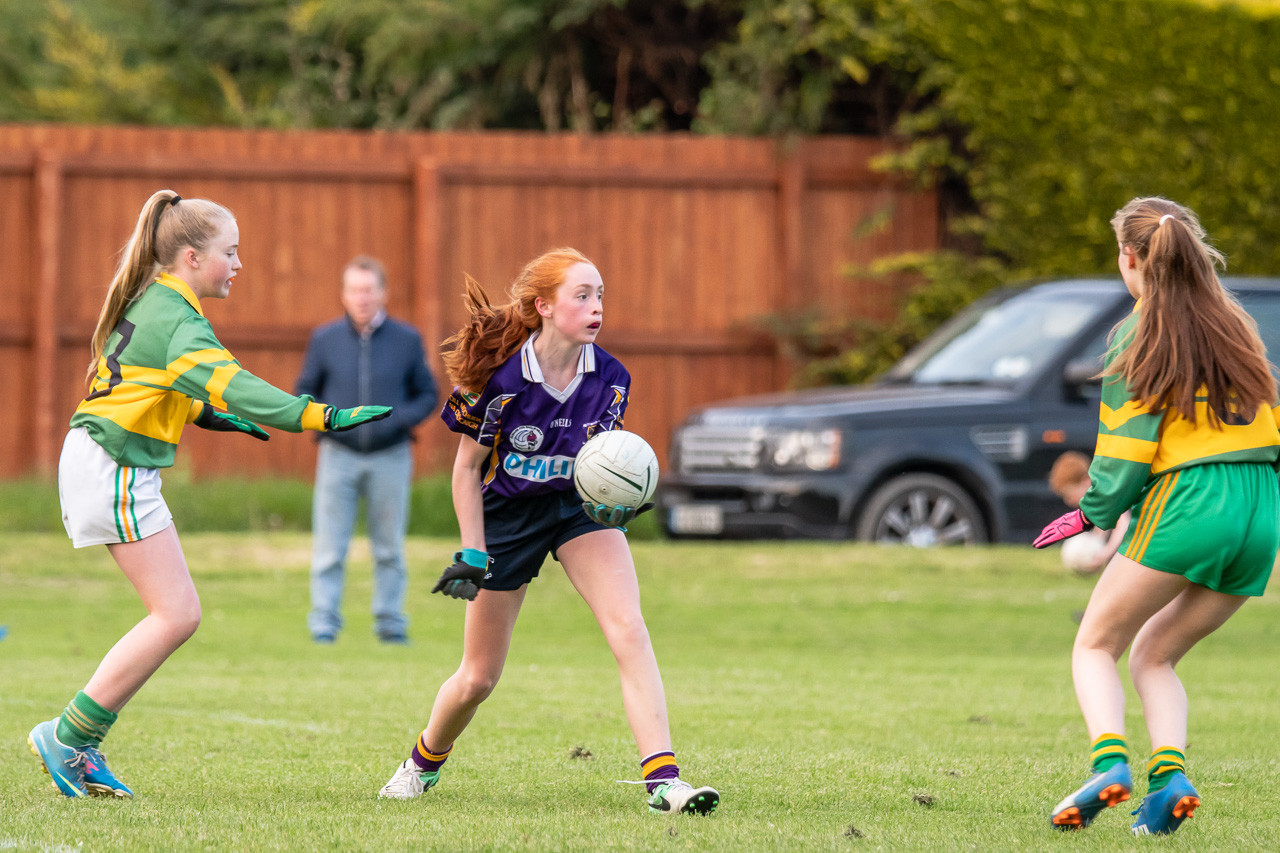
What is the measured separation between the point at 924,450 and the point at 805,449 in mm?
873

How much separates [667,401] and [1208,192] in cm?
561

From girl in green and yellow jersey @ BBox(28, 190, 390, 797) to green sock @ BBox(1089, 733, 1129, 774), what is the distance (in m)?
2.58

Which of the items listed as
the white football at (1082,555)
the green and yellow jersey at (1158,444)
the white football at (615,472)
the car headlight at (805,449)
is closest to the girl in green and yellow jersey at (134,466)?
the white football at (615,472)

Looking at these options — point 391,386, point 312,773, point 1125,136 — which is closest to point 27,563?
point 391,386

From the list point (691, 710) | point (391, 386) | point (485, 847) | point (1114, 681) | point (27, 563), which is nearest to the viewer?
point (485, 847)

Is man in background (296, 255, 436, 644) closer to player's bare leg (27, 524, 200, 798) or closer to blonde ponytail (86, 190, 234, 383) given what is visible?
blonde ponytail (86, 190, 234, 383)

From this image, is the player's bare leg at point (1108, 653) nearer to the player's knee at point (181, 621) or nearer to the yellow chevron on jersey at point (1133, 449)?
the yellow chevron on jersey at point (1133, 449)

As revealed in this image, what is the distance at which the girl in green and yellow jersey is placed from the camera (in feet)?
17.6

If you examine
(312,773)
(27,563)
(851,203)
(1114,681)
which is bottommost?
(27,563)

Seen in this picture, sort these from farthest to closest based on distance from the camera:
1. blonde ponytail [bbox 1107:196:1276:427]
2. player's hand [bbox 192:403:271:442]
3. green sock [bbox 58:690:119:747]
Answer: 1. player's hand [bbox 192:403:271:442]
2. green sock [bbox 58:690:119:747]
3. blonde ponytail [bbox 1107:196:1276:427]

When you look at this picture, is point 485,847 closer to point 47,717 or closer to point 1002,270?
point 47,717

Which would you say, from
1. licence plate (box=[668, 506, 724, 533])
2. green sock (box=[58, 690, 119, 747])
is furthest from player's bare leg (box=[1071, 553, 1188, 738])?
licence plate (box=[668, 506, 724, 533])

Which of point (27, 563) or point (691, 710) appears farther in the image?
point (27, 563)

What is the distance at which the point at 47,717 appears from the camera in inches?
288
